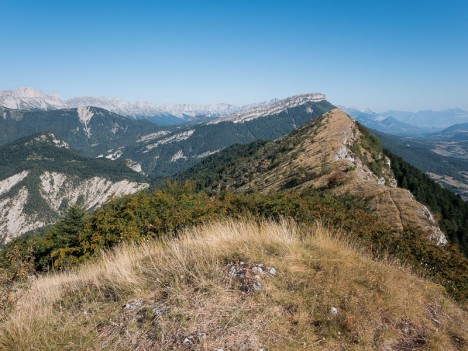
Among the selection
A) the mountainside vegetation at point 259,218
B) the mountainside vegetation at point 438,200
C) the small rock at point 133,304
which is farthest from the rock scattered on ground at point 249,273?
the mountainside vegetation at point 438,200

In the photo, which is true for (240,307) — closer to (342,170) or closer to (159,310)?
(159,310)

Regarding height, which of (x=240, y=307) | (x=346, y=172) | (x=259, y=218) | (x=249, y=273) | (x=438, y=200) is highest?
(x=249, y=273)

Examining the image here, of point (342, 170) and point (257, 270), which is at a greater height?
point (257, 270)

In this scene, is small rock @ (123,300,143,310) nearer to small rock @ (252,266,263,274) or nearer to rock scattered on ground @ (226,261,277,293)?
rock scattered on ground @ (226,261,277,293)

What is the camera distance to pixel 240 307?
19.9 ft

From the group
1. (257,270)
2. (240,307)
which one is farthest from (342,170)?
(240,307)

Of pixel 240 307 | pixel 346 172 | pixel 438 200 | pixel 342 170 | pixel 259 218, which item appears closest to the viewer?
pixel 240 307

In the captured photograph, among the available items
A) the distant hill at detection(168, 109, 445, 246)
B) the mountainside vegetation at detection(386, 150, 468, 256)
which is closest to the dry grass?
the distant hill at detection(168, 109, 445, 246)

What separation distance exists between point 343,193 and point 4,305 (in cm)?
4247

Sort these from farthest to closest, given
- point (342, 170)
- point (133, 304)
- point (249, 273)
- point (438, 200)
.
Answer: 1. point (438, 200)
2. point (342, 170)
3. point (249, 273)
4. point (133, 304)

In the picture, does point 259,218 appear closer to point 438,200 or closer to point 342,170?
point 342,170

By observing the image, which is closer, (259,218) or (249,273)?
(249,273)

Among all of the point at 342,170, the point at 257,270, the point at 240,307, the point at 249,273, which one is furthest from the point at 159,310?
the point at 342,170

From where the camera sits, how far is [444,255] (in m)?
14.2
